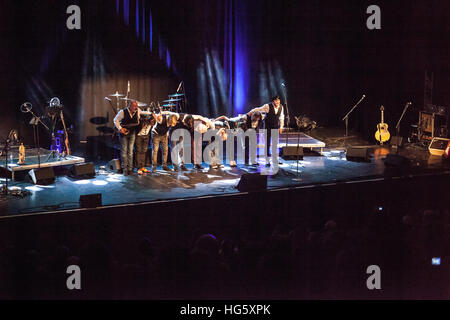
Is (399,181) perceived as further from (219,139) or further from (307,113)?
(307,113)

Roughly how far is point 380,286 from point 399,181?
5271mm

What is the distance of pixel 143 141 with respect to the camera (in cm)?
964

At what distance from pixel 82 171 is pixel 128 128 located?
3.47ft

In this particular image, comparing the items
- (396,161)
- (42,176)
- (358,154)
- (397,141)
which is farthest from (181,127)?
(397,141)

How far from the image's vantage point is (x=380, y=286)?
423 centimetres

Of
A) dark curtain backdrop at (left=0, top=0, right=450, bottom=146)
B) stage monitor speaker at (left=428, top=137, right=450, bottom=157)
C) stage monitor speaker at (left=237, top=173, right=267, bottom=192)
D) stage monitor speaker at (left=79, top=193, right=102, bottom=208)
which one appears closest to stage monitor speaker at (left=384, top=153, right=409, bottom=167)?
stage monitor speaker at (left=428, top=137, right=450, bottom=157)

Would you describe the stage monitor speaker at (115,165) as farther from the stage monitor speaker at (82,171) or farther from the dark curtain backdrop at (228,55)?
the dark curtain backdrop at (228,55)

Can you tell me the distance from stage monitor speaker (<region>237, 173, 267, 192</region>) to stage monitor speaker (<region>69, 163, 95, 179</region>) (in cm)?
271

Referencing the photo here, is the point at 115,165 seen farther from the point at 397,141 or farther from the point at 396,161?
the point at 397,141

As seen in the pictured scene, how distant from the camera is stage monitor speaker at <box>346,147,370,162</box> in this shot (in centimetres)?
1087

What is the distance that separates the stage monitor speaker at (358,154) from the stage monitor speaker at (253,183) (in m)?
3.35

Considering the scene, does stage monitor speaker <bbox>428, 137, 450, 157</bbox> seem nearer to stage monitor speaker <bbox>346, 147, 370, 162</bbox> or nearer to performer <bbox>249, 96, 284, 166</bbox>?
stage monitor speaker <bbox>346, 147, 370, 162</bbox>

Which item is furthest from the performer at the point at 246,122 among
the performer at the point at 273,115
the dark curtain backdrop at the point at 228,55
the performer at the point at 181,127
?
the dark curtain backdrop at the point at 228,55
